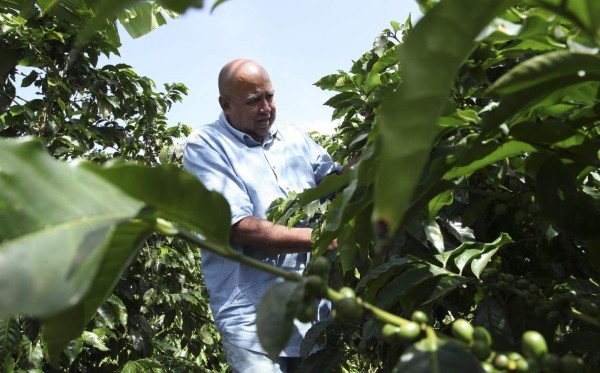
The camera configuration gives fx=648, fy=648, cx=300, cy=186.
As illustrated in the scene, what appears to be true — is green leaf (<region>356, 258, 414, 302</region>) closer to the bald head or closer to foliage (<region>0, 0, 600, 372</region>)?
foliage (<region>0, 0, 600, 372</region>)

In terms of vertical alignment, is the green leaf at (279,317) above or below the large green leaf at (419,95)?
below

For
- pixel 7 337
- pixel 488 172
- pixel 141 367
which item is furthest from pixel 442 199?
pixel 141 367

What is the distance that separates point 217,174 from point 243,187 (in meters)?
0.11

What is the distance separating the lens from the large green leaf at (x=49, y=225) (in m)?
0.37

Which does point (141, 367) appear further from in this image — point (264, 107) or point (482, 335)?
point (482, 335)

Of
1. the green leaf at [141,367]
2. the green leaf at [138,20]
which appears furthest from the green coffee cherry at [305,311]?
the green leaf at [141,367]

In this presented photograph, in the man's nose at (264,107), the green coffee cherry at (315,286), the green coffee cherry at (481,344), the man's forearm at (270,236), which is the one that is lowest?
the man's forearm at (270,236)

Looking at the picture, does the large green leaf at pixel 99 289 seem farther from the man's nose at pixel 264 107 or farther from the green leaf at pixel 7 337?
the man's nose at pixel 264 107

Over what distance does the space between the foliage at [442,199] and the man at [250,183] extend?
83cm

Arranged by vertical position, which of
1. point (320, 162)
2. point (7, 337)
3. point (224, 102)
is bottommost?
point (7, 337)

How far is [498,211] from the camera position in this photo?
4.06 feet

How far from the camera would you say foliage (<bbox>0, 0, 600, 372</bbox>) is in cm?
43

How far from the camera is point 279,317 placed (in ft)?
1.72

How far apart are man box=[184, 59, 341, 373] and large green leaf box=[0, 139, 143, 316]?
1677mm
